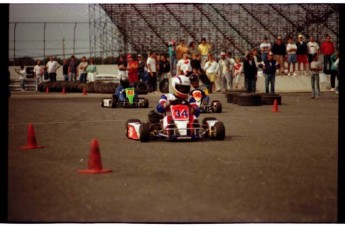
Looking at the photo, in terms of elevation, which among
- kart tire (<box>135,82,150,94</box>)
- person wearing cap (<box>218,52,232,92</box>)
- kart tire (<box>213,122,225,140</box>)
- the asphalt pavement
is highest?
person wearing cap (<box>218,52,232,92</box>)

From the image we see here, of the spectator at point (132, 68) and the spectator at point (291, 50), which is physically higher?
the spectator at point (291, 50)

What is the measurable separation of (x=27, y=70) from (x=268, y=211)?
21.2 metres

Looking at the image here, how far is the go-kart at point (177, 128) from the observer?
11.8m

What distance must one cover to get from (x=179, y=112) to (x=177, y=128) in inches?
10.3

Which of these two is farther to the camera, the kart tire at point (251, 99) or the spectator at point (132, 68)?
the spectator at point (132, 68)

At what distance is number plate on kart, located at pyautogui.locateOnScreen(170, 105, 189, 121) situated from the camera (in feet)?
38.6

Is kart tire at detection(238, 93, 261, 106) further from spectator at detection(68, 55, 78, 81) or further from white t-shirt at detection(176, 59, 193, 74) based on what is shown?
spectator at detection(68, 55, 78, 81)

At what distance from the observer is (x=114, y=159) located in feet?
32.8

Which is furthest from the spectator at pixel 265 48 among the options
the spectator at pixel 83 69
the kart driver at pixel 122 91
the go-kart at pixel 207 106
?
the go-kart at pixel 207 106

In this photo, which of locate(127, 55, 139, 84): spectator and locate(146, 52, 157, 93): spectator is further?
locate(146, 52, 157, 93): spectator

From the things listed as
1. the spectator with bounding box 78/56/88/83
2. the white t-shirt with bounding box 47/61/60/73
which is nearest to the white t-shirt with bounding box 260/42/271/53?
the spectator with bounding box 78/56/88/83

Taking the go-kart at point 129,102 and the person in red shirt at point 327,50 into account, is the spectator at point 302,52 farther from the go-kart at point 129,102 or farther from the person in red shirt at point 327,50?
the go-kart at point 129,102

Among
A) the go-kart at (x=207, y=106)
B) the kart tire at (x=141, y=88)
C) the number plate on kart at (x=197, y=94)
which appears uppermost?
the kart tire at (x=141, y=88)

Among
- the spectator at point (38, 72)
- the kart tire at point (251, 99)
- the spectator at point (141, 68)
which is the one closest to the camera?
the kart tire at point (251, 99)
